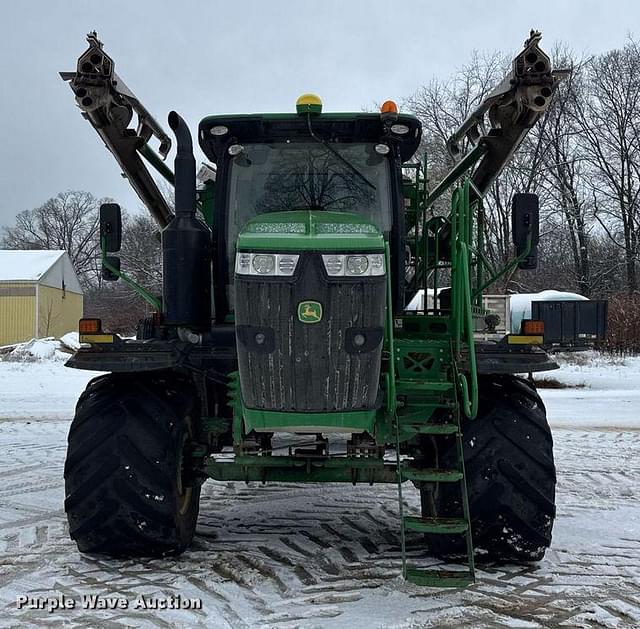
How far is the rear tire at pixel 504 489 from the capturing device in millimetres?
4133

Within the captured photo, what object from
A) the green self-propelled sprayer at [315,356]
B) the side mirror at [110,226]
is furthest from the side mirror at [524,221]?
the side mirror at [110,226]

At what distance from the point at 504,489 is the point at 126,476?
2156 mm

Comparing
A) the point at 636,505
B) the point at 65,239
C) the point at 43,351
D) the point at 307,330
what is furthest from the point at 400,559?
the point at 65,239

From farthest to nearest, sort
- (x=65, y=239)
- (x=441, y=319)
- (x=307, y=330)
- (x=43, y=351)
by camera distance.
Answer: (x=65, y=239) < (x=43, y=351) < (x=441, y=319) < (x=307, y=330)

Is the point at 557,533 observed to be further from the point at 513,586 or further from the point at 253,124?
the point at 253,124

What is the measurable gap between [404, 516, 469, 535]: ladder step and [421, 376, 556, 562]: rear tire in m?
0.37

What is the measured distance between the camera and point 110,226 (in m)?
4.92

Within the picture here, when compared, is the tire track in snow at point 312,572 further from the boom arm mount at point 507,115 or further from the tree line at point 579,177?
the tree line at point 579,177

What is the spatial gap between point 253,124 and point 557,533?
3465 mm

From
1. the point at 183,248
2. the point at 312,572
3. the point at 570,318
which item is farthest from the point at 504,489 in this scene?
the point at 570,318

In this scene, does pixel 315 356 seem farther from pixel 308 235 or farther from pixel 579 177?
pixel 579 177

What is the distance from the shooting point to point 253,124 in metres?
4.64

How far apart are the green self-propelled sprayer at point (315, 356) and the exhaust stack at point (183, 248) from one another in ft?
0.04

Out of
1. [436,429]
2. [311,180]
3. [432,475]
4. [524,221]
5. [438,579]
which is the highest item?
[311,180]
